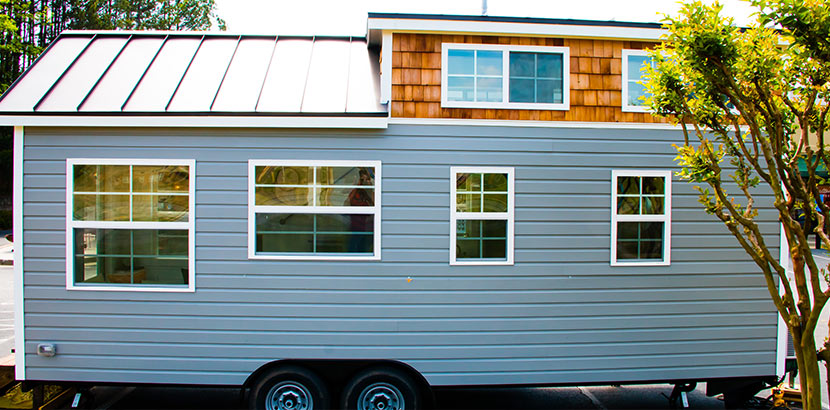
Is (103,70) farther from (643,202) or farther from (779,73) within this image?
(779,73)

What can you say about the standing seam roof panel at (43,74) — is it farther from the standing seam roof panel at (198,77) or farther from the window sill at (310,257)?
the window sill at (310,257)

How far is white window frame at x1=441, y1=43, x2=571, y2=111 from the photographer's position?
4867 mm

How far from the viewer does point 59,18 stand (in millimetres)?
27047

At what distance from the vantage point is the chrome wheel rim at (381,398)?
469 cm

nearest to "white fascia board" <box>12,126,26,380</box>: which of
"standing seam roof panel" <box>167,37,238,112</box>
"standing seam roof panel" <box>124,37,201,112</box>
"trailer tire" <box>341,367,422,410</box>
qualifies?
"standing seam roof panel" <box>124,37,201,112</box>

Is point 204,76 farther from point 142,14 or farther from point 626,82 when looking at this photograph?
point 142,14

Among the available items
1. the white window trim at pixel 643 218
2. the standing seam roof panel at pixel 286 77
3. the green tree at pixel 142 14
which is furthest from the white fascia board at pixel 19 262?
the green tree at pixel 142 14

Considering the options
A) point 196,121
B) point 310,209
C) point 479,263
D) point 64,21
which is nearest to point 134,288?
point 196,121

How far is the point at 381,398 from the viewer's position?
4707 mm

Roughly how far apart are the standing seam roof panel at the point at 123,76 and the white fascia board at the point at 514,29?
2.60 meters

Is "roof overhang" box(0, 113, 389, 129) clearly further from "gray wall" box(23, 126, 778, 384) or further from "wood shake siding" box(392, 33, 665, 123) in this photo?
"wood shake siding" box(392, 33, 665, 123)

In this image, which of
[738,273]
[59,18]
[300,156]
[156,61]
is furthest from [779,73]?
[59,18]

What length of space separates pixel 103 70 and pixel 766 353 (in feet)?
25.3

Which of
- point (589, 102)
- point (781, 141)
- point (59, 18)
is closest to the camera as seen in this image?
point (781, 141)
